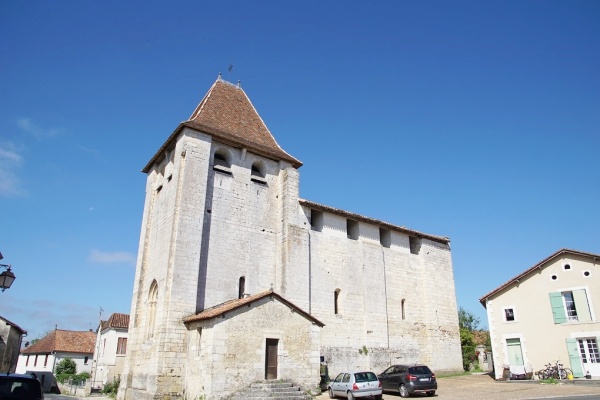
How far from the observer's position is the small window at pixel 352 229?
907 inches

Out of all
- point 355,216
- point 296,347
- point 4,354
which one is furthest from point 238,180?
point 4,354

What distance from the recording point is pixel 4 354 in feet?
101

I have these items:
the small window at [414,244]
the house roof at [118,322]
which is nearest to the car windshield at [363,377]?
the small window at [414,244]

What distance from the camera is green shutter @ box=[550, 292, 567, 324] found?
64.8ft

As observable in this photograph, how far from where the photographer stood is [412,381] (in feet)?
51.9

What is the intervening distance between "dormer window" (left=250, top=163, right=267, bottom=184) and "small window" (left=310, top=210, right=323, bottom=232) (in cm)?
→ 311

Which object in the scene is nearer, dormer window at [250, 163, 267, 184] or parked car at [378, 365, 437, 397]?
parked car at [378, 365, 437, 397]

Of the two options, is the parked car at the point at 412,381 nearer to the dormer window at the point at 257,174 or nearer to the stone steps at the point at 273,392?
the stone steps at the point at 273,392

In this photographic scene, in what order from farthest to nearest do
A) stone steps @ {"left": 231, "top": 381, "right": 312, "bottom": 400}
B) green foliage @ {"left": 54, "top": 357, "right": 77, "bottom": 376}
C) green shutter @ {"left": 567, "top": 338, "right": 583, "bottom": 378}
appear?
1. green foliage @ {"left": 54, "top": 357, "right": 77, "bottom": 376}
2. green shutter @ {"left": 567, "top": 338, "right": 583, "bottom": 378}
3. stone steps @ {"left": 231, "top": 381, "right": 312, "bottom": 400}

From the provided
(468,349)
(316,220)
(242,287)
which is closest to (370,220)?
(316,220)

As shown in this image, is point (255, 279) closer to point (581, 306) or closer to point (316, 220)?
point (316, 220)

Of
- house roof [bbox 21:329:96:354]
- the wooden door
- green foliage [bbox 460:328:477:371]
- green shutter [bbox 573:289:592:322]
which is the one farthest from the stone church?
house roof [bbox 21:329:96:354]

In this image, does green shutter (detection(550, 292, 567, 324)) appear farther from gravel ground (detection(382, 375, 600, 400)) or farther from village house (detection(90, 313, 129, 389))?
village house (detection(90, 313, 129, 389))

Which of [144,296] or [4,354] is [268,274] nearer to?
[144,296]
